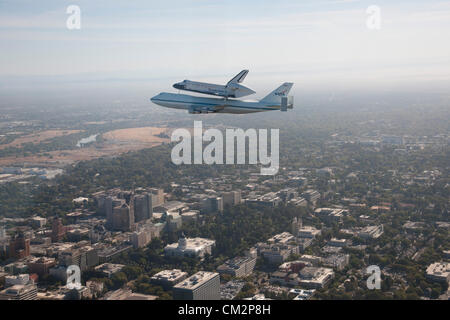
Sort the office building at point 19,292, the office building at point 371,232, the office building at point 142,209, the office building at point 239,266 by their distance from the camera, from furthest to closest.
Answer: the office building at point 142,209
the office building at point 371,232
the office building at point 239,266
the office building at point 19,292

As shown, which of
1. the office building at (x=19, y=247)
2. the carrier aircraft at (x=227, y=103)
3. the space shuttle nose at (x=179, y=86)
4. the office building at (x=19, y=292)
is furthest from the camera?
the office building at (x=19, y=247)

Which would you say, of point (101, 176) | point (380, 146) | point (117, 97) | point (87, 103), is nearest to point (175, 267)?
point (101, 176)

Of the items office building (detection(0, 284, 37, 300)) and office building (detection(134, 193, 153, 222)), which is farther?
office building (detection(134, 193, 153, 222))

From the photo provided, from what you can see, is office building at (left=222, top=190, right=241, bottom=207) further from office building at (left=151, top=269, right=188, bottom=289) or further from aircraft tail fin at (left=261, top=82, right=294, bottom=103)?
aircraft tail fin at (left=261, top=82, right=294, bottom=103)

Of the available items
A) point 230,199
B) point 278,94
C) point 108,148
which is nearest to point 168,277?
point 278,94

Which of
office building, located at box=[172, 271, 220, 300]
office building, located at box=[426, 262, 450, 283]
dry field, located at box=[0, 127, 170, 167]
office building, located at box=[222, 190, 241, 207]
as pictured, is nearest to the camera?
office building, located at box=[172, 271, 220, 300]

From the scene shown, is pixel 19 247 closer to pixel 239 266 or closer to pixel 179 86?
pixel 239 266

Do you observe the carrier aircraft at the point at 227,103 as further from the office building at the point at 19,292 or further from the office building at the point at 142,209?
the office building at the point at 142,209

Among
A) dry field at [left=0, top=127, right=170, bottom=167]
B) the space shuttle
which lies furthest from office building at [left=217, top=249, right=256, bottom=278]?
dry field at [left=0, top=127, right=170, bottom=167]

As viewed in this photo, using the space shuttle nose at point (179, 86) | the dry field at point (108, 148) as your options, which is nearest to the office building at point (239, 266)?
the space shuttle nose at point (179, 86)
